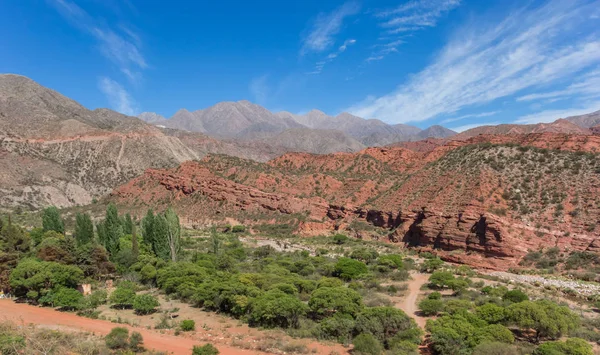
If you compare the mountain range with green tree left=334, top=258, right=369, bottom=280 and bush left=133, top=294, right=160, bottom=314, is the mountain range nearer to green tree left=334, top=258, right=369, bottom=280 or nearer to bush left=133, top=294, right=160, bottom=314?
green tree left=334, top=258, right=369, bottom=280

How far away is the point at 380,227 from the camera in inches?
2012

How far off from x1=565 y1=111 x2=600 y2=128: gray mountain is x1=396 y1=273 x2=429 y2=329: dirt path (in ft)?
620

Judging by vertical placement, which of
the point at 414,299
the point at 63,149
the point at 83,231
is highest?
the point at 63,149

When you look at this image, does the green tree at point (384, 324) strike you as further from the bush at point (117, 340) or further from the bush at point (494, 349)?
the bush at point (117, 340)

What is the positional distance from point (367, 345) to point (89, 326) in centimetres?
1458

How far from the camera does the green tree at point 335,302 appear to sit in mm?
18500

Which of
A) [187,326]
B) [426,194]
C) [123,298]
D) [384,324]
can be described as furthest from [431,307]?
[426,194]

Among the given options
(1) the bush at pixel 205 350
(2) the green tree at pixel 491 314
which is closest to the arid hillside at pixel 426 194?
(2) the green tree at pixel 491 314

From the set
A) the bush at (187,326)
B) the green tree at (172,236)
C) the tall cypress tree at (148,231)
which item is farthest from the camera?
the tall cypress tree at (148,231)

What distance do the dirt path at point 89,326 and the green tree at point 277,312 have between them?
2.48 metres

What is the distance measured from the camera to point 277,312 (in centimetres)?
1778

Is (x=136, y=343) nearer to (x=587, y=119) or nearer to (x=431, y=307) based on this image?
(x=431, y=307)

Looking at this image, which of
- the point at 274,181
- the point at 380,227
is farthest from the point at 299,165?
the point at 380,227

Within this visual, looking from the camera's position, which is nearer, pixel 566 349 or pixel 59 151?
pixel 566 349
